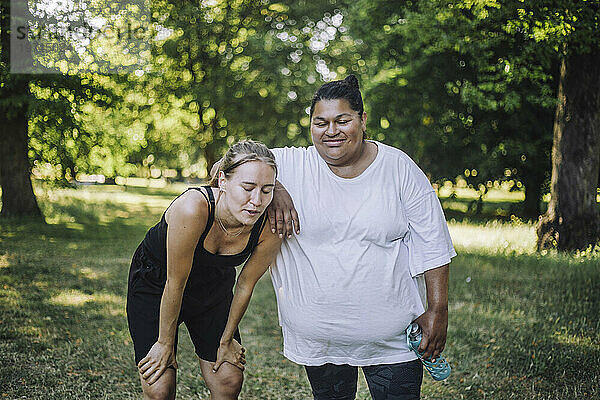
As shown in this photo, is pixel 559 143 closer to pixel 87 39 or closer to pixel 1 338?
pixel 1 338

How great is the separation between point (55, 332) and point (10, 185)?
9.05 metres

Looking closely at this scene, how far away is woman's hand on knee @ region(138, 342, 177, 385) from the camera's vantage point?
3113 millimetres

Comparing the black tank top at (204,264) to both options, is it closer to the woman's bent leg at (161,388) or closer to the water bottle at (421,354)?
the woman's bent leg at (161,388)

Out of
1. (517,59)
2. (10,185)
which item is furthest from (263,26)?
(517,59)

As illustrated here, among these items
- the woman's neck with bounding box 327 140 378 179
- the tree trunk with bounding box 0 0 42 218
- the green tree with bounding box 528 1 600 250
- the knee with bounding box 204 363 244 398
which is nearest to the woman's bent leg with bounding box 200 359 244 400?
the knee with bounding box 204 363 244 398

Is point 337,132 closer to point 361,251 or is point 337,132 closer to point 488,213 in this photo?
point 361,251

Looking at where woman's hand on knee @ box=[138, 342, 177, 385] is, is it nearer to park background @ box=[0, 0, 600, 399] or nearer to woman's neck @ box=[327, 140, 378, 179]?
woman's neck @ box=[327, 140, 378, 179]

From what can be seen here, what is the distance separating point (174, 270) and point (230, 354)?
687mm

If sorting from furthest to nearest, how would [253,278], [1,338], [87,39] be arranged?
[87,39] → [1,338] → [253,278]

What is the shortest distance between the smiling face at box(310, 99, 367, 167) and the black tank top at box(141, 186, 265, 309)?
0.47 metres

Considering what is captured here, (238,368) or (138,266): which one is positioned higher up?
(138,266)

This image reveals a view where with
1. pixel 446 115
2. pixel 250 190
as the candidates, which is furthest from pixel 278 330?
pixel 446 115

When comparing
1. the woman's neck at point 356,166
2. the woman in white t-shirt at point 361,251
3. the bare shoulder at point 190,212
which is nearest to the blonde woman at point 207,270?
the bare shoulder at point 190,212

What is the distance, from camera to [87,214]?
18219mm
